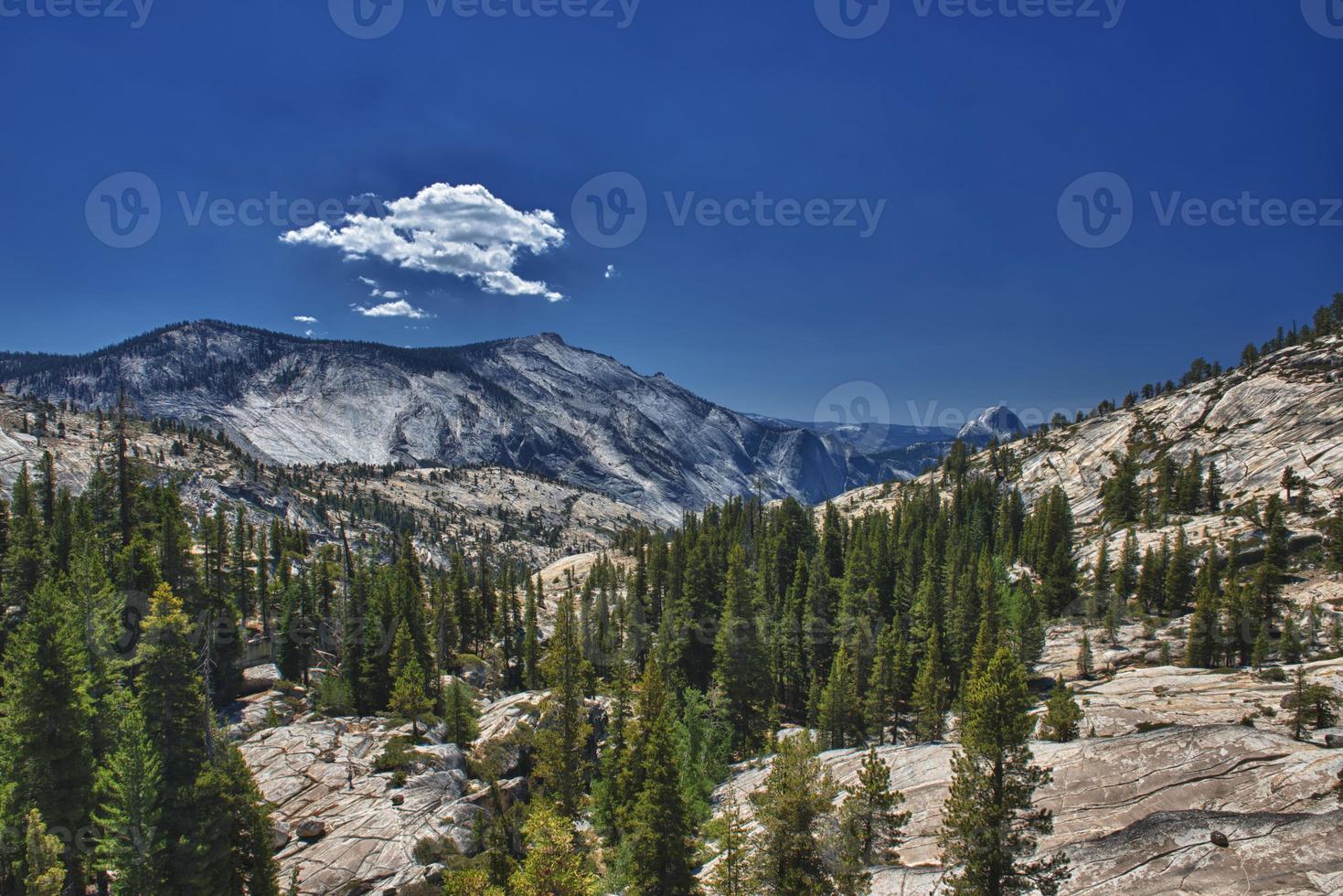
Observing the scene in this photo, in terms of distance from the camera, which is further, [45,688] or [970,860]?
[45,688]

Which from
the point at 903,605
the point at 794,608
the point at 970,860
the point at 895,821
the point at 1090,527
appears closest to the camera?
the point at 970,860

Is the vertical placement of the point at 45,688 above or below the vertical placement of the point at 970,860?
above

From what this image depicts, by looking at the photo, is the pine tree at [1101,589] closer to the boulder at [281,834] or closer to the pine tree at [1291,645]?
the pine tree at [1291,645]

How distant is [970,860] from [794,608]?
55.0 metres

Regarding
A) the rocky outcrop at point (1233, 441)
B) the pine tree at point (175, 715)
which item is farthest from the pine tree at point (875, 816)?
the rocky outcrop at point (1233, 441)

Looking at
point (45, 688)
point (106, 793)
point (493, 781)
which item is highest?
point (45, 688)

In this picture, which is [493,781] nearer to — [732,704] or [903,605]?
[732,704]

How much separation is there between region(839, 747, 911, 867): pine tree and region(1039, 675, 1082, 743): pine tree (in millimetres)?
13524

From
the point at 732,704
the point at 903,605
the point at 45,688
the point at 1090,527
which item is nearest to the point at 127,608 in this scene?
the point at 45,688

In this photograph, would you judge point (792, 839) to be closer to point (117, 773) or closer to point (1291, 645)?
point (117, 773)

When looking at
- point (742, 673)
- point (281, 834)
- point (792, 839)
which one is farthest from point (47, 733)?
point (742, 673)

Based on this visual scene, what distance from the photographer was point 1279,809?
24078mm

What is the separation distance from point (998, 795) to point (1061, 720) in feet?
72.7

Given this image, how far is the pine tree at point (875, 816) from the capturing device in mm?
29578
